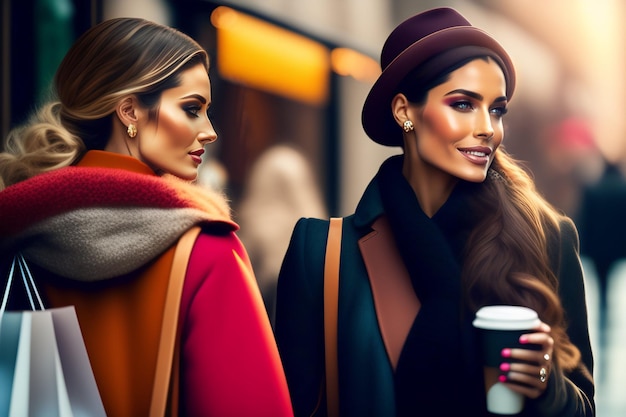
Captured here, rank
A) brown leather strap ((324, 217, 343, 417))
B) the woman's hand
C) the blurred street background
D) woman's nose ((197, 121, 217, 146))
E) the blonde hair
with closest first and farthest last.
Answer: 1. the woman's hand
2. the blonde hair
3. woman's nose ((197, 121, 217, 146))
4. brown leather strap ((324, 217, 343, 417))
5. the blurred street background

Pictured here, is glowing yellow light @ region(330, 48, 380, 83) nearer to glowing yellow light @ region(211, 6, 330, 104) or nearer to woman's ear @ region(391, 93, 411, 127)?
glowing yellow light @ region(211, 6, 330, 104)

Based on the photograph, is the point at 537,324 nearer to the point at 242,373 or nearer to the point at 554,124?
the point at 242,373

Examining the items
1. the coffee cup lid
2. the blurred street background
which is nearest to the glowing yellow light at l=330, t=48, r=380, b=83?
the blurred street background

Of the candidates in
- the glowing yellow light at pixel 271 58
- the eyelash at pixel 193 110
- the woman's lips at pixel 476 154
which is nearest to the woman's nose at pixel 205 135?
the eyelash at pixel 193 110

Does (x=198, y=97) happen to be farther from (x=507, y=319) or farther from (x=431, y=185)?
(x=507, y=319)

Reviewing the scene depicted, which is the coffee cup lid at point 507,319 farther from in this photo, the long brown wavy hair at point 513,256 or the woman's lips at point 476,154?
the woman's lips at point 476,154

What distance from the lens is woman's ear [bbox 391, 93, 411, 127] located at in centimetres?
279

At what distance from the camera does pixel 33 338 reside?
2.26 meters

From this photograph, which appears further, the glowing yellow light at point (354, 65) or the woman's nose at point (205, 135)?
the glowing yellow light at point (354, 65)

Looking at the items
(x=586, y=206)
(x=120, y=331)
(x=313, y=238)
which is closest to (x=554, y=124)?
(x=586, y=206)

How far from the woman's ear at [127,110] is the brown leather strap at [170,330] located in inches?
17.7

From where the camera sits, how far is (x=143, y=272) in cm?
237

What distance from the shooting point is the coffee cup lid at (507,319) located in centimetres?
228

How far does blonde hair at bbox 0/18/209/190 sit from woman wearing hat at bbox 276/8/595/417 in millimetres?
744
